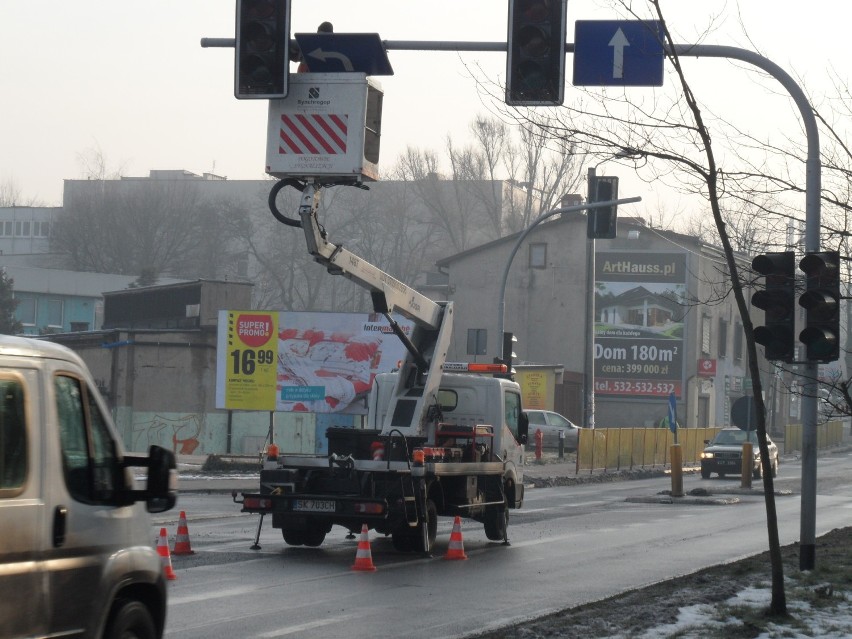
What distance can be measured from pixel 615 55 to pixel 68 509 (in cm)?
737

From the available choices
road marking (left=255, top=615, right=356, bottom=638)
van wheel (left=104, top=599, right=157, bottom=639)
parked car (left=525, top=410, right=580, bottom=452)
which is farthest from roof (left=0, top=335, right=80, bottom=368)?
parked car (left=525, top=410, right=580, bottom=452)

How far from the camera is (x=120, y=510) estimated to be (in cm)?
615

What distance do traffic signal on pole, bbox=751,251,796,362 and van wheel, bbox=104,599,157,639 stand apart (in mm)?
6213

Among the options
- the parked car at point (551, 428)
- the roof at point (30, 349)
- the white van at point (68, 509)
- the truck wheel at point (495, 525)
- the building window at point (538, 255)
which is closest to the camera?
the white van at point (68, 509)

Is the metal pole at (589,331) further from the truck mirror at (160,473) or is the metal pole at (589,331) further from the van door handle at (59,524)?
the van door handle at (59,524)

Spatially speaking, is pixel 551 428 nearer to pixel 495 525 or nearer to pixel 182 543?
pixel 495 525

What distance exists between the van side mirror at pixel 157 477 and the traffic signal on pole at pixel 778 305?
6200mm

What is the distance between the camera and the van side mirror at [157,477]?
19.7 feet

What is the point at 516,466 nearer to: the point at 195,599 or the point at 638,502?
the point at 195,599

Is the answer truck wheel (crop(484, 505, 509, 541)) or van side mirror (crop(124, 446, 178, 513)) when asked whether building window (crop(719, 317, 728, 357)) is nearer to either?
truck wheel (crop(484, 505, 509, 541))

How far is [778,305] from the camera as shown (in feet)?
36.1

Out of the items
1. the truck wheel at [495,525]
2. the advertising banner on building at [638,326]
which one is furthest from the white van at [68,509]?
the advertising banner on building at [638,326]

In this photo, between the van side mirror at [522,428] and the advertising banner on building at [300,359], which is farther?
the advertising banner on building at [300,359]

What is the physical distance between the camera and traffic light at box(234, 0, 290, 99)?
10984 millimetres
